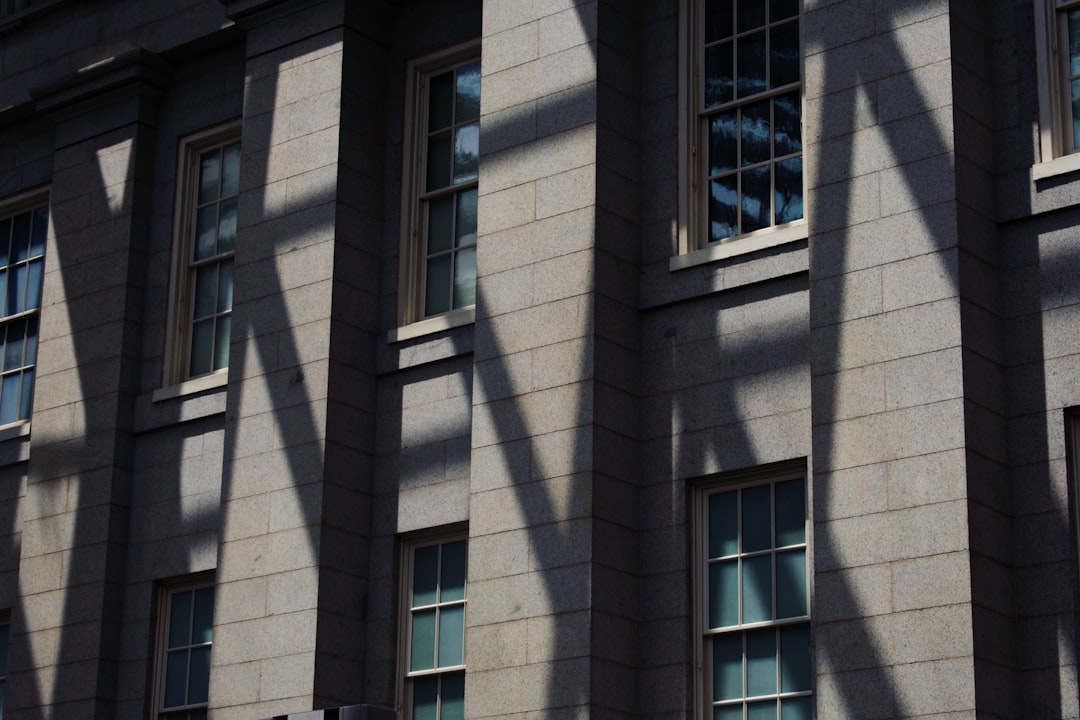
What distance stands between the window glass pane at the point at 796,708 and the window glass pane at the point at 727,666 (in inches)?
16.2

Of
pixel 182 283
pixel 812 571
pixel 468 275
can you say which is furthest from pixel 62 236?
pixel 812 571

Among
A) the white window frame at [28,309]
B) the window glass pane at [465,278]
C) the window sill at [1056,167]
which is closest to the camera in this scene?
the window sill at [1056,167]

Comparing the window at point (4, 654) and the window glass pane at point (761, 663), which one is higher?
the window at point (4, 654)

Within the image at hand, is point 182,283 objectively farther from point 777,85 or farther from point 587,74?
point 777,85

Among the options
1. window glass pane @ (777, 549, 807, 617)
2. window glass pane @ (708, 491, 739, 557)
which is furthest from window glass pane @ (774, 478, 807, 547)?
window glass pane @ (708, 491, 739, 557)

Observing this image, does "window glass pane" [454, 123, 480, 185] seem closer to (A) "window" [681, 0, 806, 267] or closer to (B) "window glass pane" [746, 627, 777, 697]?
(A) "window" [681, 0, 806, 267]

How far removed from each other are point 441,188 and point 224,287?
2.84 m

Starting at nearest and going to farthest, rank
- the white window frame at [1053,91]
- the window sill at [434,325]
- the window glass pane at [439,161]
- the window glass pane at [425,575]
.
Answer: the white window frame at [1053,91]
the window glass pane at [425,575]
the window sill at [434,325]
the window glass pane at [439,161]

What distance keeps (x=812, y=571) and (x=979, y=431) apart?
5.56ft

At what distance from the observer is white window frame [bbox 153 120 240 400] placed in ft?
65.0

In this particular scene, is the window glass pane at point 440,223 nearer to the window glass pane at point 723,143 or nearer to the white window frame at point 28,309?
the window glass pane at point 723,143

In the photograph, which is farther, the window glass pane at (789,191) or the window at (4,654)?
the window at (4,654)

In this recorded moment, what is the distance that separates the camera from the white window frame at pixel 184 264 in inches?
780

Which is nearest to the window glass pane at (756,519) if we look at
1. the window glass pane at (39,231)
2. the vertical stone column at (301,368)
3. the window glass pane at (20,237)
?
the vertical stone column at (301,368)
